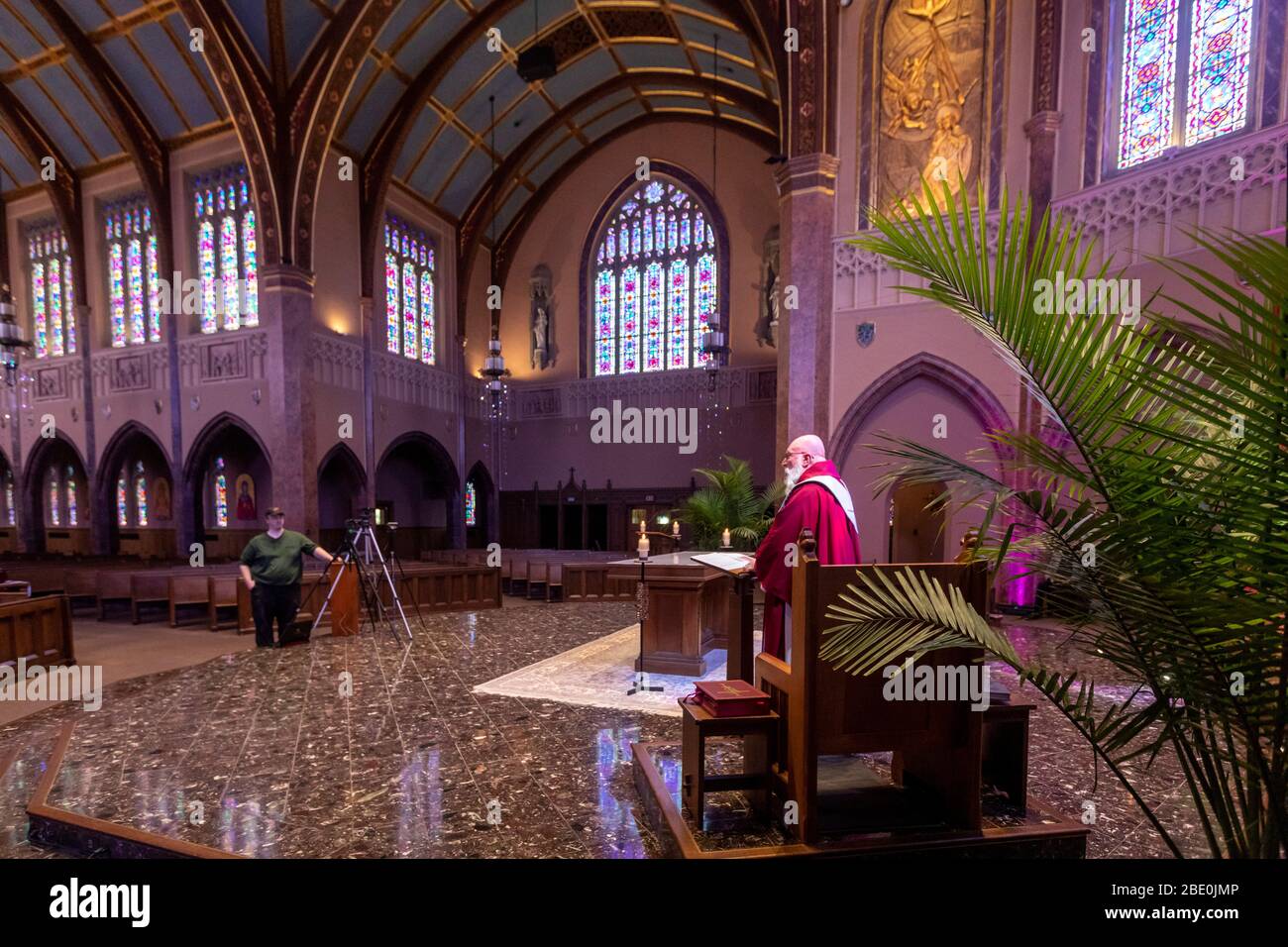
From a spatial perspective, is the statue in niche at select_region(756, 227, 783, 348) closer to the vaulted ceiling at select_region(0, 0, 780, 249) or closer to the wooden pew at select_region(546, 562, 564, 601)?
the vaulted ceiling at select_region(0, 0, 780, 249)

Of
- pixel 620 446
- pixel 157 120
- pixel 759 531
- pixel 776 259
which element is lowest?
pixel 759 531

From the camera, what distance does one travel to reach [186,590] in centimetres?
924

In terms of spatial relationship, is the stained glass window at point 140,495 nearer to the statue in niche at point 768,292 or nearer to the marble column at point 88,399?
the marble column at point 88,399

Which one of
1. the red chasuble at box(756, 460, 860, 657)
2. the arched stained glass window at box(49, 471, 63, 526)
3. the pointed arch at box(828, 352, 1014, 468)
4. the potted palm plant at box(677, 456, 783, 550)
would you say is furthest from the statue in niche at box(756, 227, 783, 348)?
the arched stained glass window at box(49, 471, 63, 526)

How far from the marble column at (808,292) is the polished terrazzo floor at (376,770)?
4877mm

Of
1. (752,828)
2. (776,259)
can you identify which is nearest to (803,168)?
(776,259)

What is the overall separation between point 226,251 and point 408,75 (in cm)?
598

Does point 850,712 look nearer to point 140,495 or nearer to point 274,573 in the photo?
point 274,573

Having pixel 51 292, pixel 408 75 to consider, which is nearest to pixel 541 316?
pixel 408 75

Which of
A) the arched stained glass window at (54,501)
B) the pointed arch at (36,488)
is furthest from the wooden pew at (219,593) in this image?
the arched stained glass window at (54,501)

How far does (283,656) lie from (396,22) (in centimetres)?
1283
